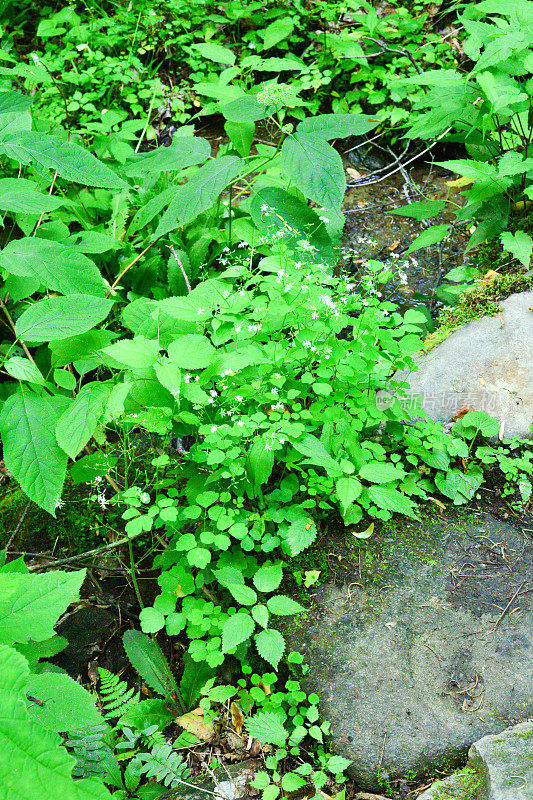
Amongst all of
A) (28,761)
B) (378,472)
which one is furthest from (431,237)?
(28,761)

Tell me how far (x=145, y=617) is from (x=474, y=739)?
1.21m

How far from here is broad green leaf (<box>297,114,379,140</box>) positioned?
91.8 inches

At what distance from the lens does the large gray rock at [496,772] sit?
1.57m

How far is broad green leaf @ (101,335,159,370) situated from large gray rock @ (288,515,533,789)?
1.15 meters

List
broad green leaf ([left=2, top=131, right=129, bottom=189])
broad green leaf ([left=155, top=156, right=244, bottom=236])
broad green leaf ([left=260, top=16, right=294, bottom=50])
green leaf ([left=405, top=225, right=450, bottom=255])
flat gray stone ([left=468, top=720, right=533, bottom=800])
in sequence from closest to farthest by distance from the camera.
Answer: flat gray stone ([left=468, top=720, right=533, bottom=800]), broad green leaf ([left=2, top=131, right=129, bottom=189]), broad green leaf ([left=155, top=156, right=244, bottom=236]), green leaf ([left=405, top=225, right=450, bottom=255]), broad green leaf ([left=260, top=16, right=294, bottom=50])

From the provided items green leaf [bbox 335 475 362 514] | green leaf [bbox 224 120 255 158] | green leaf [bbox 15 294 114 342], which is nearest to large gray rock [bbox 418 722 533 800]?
green leaf [bbox 335 475 362 514]

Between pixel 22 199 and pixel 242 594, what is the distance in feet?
5.48

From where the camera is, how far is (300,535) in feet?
6.72

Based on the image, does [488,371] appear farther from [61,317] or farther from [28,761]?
[28,761]

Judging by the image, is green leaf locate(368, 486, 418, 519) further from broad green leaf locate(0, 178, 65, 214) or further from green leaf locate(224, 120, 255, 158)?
green leaf locate(224, 120, 255, 158)

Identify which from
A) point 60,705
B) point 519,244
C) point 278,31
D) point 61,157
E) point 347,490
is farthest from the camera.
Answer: point 278,31

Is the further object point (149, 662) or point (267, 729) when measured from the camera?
point (149, 662)

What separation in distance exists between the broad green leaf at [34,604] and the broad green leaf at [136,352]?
711mm

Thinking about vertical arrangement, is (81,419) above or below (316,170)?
below
